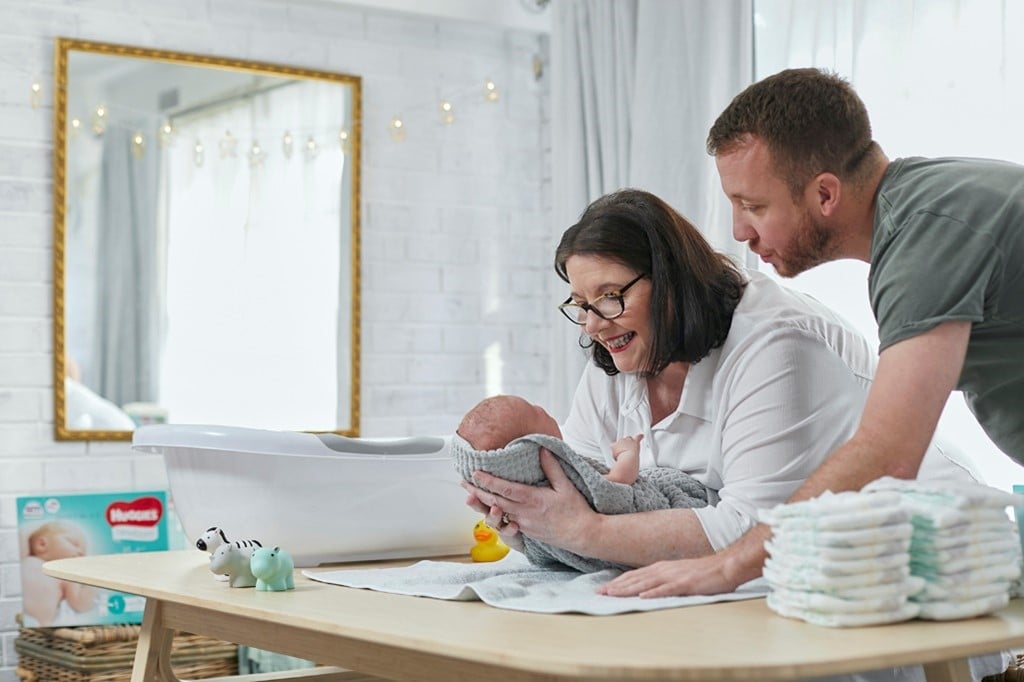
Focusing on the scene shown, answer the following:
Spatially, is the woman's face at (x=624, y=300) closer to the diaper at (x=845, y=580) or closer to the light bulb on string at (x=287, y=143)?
the diaper at (x=845, y=580)

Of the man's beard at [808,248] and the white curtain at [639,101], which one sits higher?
the white curtain at [639,101]

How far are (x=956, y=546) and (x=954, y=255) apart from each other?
0.37 meters

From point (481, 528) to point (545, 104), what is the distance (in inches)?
95.1

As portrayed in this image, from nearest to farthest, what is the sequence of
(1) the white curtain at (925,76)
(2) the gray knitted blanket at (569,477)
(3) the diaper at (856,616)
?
(3) the diaper at (856,616) < (2) the gray knitted blanket at (569,477) < (1) the white curtain at (925,76)

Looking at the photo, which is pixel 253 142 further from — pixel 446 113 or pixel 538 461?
pixel 538 461

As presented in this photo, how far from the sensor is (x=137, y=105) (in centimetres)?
350

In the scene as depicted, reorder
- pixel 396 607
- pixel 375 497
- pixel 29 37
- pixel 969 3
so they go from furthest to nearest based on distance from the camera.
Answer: pixel 29 37, pixel 969 3, pixel 375 497, pixel 396 607

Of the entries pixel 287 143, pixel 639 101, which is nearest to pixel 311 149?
pixel 287 143

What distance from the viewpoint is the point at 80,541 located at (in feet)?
10.6

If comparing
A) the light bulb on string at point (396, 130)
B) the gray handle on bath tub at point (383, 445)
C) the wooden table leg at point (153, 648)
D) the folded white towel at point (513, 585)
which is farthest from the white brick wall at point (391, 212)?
the folded white towel at point (513, 585)

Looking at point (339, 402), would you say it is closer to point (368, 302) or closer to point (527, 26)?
point (368, 302)

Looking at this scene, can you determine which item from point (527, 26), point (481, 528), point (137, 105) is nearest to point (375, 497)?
point (481, 528)

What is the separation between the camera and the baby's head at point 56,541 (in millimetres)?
3180

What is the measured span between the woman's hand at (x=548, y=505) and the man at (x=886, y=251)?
13 centimetres
